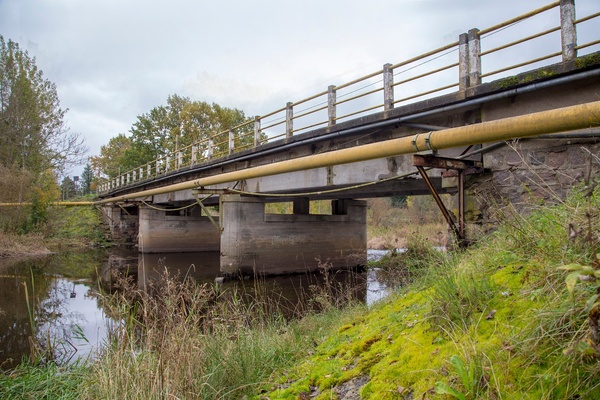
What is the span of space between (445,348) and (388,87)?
7981mm

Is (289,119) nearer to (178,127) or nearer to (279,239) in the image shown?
(279,239)

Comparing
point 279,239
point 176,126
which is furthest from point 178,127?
point 279,239

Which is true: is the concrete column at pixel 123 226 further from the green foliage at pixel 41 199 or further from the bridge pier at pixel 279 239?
the bridge pier at pixel 279 239

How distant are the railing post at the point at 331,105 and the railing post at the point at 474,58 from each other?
4.02 metres

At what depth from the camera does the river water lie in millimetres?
5887

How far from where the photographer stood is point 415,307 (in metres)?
3.40

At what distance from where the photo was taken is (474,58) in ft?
25.7

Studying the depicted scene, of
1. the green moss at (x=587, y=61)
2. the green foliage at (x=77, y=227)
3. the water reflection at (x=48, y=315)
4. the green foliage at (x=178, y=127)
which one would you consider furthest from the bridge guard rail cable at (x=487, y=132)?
the green foliage at (x=178, y=127)

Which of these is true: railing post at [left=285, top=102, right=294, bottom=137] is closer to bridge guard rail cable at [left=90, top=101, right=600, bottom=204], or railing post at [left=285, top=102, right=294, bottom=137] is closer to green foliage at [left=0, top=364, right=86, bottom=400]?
bridge guard rail cable at [left=90, top=101, right=600, bottom=204]

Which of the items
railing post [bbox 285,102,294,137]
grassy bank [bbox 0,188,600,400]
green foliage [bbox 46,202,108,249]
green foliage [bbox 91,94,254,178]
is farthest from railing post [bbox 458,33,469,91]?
green foliage [bbox 91,94,254,178]

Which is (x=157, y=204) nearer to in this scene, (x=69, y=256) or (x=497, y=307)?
(x=69, y=256)

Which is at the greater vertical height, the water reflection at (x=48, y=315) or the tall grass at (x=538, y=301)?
the tall grass at (x=538, y=301)

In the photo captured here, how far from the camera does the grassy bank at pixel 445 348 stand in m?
1.81

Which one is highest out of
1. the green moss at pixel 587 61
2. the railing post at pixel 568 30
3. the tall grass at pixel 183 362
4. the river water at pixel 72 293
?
the railing post at pixel 568 30
